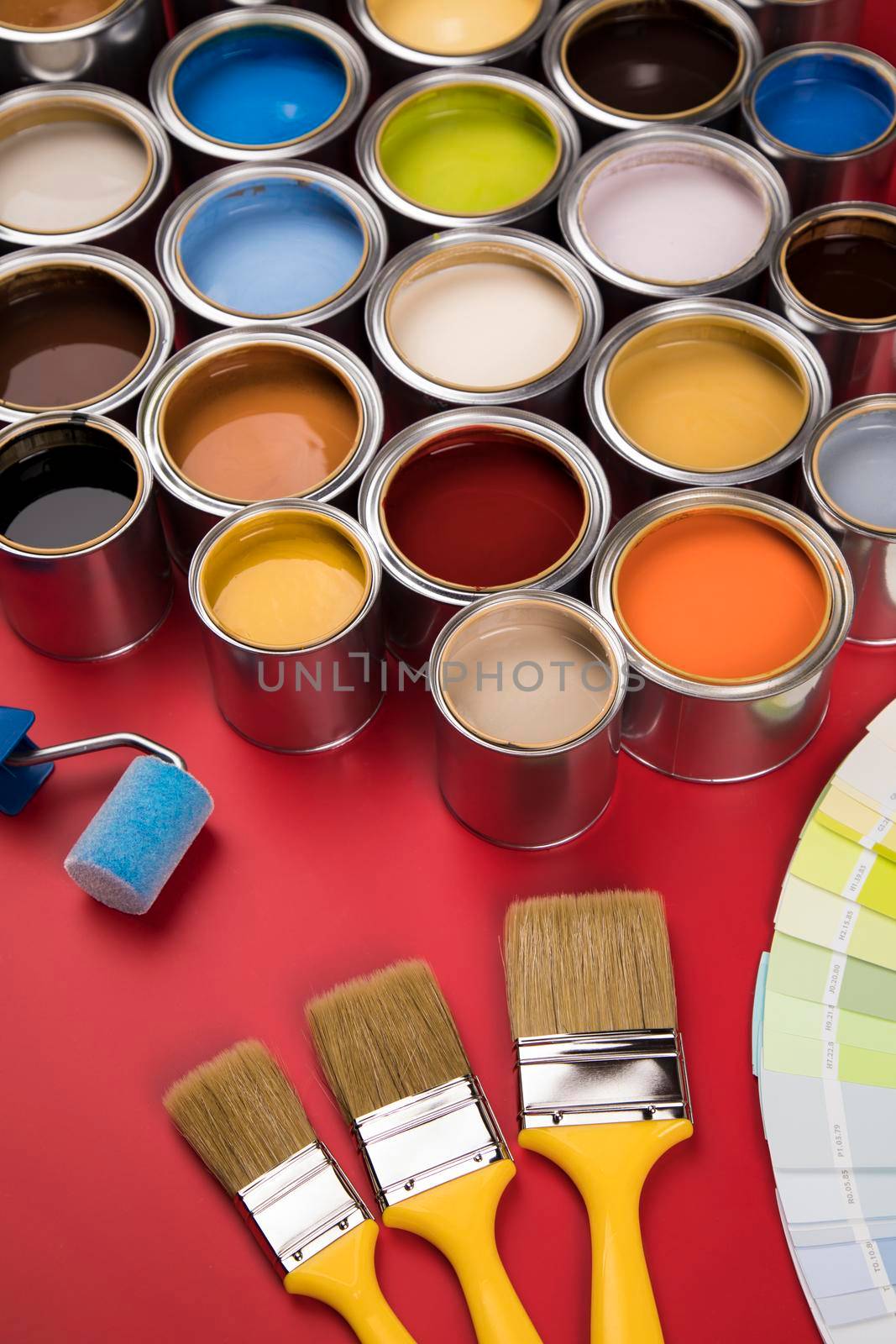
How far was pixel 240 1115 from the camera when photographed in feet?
8.61

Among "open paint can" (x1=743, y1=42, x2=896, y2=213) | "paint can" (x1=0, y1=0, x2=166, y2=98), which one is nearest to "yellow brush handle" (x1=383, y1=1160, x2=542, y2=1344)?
"open paint can" (x1=743, y1=42, x2=896, y2=213)

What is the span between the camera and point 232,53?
3830mm

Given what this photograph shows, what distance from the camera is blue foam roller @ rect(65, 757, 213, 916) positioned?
2.78 metres

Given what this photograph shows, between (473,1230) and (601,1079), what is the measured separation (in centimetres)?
33

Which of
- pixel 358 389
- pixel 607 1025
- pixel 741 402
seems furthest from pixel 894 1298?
pixel 358 389

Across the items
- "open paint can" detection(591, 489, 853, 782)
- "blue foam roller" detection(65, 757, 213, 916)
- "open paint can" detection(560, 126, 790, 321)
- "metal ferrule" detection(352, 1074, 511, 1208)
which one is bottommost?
"metal ferrule" detection(352, 1074, 511, 1208)

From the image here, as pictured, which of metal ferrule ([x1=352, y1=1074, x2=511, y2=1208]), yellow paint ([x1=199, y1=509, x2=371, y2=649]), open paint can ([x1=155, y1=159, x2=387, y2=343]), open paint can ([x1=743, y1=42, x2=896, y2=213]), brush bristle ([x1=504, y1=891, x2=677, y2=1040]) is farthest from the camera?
open paint can ([x1=743, y1=42, x2=896, y2=213])

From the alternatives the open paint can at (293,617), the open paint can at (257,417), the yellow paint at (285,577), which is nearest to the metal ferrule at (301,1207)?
the open paint can at (293,617)

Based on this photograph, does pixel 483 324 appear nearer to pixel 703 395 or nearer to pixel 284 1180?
pixel 703 395

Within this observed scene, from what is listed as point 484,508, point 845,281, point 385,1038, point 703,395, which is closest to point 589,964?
point 385,1038

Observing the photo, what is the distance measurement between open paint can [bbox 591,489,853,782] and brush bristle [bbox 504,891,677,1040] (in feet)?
1.21

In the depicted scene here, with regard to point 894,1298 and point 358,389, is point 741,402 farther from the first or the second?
point 894,1298

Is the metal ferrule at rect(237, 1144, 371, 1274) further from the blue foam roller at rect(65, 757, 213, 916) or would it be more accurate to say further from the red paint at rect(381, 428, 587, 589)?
the red paint at rect(381, 428, 587, 589)

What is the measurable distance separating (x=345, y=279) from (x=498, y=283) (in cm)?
35
